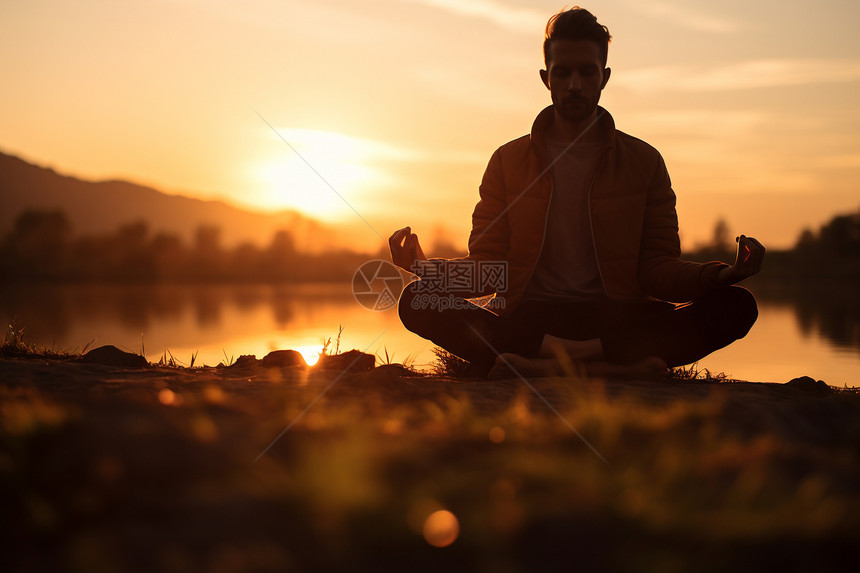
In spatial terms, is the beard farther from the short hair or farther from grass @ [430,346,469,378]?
grass @ [430,346,469,378]

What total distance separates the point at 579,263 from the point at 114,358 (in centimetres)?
352

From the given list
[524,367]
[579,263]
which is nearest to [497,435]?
[524,367]

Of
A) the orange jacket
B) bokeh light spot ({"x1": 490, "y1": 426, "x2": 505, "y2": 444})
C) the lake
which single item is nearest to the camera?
bokeh light spot ({"x1": 490, "y1": 426, "x2": 505, "y2": 444})

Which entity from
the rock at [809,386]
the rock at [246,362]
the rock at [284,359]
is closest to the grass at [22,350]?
the rock at [246,362]

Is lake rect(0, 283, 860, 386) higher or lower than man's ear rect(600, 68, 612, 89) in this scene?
lower

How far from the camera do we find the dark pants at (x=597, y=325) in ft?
12.8

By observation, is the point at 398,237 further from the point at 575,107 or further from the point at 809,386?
the point at 809,386

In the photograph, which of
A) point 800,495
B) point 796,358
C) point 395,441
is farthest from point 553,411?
point 796,358

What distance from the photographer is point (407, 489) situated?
153 centimetres

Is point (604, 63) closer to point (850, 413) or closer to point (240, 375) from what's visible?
point (850, 413)

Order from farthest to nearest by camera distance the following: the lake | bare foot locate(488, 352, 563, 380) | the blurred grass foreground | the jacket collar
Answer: the lake
the jacket collar
bare foot locate(488, 352, 563, 380)
the blurred grass foreground

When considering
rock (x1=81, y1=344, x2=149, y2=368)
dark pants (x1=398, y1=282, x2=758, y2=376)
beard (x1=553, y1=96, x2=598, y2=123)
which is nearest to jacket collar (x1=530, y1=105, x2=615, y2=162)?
beard (x1=553, y1=96, x2=598, y2=123)

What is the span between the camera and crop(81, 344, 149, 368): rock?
4161mm

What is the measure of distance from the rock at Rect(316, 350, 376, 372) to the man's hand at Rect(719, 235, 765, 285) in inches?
94.6
